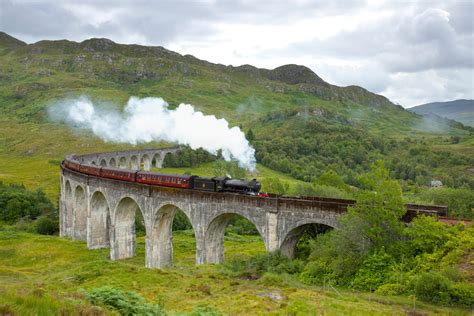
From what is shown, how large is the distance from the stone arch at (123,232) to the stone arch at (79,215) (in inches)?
485

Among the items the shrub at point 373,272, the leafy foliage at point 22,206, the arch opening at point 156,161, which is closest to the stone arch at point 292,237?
the shrub at point 373,272

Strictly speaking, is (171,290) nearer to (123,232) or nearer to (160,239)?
(160,239)

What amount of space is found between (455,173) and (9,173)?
4673 inches

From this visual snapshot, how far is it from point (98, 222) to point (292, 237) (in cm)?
3127

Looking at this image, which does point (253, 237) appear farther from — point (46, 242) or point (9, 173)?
point (9, 173)

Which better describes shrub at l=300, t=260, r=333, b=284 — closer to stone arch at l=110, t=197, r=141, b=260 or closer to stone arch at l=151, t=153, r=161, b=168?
stone arch at l=110, t=197, r=141, b=260

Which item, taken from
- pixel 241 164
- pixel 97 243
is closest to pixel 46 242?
pixel 97 243

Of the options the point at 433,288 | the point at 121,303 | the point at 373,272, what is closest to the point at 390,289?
the point at 373,272

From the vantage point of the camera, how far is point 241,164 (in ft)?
293

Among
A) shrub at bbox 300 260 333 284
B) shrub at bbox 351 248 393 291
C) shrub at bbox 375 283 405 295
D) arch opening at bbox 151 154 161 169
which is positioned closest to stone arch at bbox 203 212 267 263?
shrub at bbox 300 260 333 284

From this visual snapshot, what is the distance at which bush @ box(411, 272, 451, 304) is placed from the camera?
2275 cm

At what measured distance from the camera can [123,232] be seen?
50.7m

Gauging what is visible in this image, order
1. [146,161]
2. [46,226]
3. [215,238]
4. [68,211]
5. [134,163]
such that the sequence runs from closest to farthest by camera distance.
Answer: [215,238]
[68,211]
[46,226]
[134,163]
[146,161]

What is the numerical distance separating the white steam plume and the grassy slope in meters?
39.1
